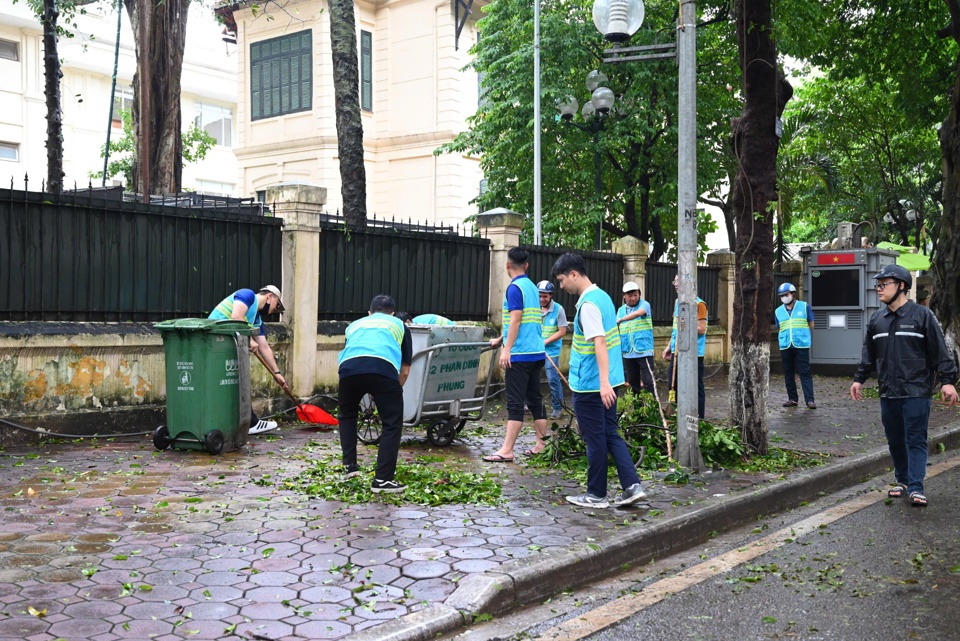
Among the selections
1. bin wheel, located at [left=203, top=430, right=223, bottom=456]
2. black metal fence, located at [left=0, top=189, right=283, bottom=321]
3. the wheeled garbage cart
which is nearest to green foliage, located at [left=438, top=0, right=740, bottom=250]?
black metal fence, located at [left=0, top=189, right=283, bottom=321]

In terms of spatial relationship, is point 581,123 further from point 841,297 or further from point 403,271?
point 403,271

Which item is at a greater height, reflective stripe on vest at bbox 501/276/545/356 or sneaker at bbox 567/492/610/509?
reflective stripe on vest at bbox 501/276/545/356

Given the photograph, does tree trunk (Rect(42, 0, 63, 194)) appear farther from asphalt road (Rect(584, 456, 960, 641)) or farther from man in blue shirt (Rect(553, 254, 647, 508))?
asphalt road (Rect(584, 456, 960, 641))

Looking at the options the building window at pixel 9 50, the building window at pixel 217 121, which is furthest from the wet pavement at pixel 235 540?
the building window at pixel 217 121

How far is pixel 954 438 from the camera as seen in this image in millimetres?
11469

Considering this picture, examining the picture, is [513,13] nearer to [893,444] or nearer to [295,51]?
[295,51]

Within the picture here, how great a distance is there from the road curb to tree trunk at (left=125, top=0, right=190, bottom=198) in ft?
39.5

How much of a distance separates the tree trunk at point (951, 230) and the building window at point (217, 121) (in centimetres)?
3425

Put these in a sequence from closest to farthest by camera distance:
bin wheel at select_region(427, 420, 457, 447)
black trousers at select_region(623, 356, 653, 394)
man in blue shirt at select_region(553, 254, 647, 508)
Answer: man in blue shirt at select_region(553, 254, 647, 508) → bin wheel at select_region(427, 420, 457, 447) → black trousers at select_region(623, 356, 653, 394)

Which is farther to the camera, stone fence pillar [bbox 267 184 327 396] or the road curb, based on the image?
stone fence pillar [bbox 267 184 327 396]

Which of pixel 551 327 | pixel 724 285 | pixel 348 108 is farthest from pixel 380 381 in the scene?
pixel 724 285

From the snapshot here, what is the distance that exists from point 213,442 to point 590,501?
12.2 ft

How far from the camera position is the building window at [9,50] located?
119ft

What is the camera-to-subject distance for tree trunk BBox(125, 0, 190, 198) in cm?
1628
